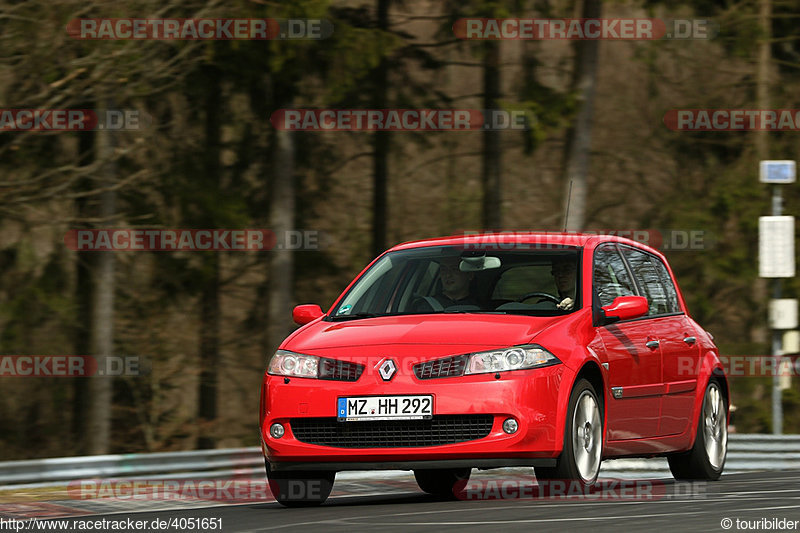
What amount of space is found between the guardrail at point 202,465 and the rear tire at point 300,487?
1.92 meters

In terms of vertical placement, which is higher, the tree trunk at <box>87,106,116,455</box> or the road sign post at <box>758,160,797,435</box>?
the road sign post at <box>758,160,797,435</box>

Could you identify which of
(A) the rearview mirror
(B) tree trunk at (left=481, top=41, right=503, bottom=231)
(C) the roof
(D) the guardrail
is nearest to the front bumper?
(A) the rearview mirror

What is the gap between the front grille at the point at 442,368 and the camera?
8.16 meters

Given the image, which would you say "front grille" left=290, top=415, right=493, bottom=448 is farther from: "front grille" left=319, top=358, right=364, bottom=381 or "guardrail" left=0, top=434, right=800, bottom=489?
"guardrail" left=0, top=434, right=800, bottom=489

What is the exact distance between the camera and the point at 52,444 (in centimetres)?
2748

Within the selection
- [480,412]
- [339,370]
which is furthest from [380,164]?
[480,412]

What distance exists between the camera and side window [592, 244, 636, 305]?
31.1 ft

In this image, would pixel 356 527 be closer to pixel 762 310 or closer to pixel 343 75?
pixel 343 75

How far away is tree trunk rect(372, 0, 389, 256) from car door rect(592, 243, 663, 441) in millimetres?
15232

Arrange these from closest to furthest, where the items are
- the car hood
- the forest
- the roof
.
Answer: the car hood
the roof
the forest

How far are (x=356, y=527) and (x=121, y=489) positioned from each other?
4024 mm

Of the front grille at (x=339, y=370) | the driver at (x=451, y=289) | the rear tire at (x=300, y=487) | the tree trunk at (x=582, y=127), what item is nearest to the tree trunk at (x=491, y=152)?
the tree trunk at (x=582, y=127)

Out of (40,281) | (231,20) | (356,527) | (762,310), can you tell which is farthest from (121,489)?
(762,310)

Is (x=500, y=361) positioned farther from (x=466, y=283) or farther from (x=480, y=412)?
(x=466, y=283)
